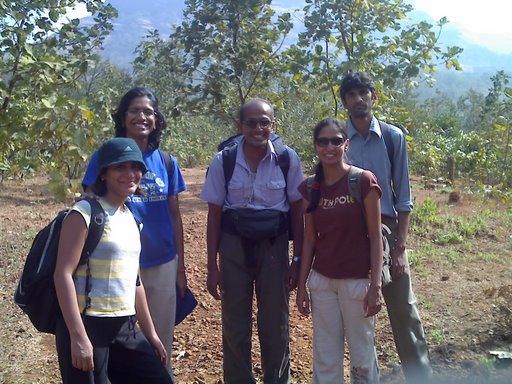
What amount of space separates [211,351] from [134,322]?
1922 mm

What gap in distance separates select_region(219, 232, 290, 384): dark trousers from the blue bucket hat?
899mm

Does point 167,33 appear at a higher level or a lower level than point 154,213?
higher

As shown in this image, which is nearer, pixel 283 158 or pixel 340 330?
pixel 340 330

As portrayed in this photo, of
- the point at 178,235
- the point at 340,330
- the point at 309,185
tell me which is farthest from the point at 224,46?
the point at 340,330

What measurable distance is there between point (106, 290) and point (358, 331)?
1.21 meters

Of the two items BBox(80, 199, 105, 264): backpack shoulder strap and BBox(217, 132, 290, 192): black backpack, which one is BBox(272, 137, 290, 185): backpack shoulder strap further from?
BBox(80, 199, 105, 264): backpack shoulder strap

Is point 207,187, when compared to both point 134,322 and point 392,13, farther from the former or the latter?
point 392,13

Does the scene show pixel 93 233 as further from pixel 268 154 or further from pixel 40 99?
pixel 40 99

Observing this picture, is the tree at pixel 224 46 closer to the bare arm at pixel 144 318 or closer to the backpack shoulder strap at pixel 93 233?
the bare arm at pixel 144 318

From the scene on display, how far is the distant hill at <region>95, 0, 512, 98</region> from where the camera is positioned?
359 feet

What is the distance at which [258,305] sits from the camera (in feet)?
11.1

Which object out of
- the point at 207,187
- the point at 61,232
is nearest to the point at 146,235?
the point at 207,187

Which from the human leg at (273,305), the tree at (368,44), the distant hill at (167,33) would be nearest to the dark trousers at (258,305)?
the human leg at (273,305)

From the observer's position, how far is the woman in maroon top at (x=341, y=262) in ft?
9.64
